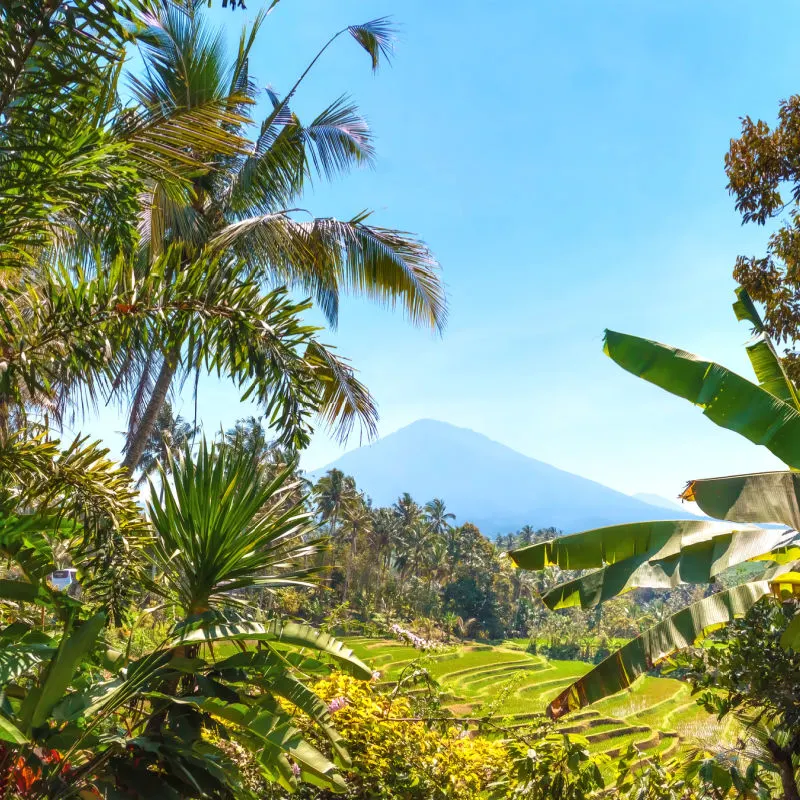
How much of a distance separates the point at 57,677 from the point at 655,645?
3.02 meters

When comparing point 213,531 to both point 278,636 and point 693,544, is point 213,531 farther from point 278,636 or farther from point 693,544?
point 693,544

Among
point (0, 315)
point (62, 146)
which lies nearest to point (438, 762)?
point (0, 315)

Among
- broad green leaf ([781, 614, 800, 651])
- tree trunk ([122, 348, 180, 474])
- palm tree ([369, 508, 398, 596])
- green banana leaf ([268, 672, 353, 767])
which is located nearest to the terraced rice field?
palm tree ([369, 508, 398, 596])

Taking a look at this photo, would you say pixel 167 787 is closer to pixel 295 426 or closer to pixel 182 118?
pixel 295 426

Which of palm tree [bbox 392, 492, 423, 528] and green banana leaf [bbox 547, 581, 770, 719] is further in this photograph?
palm tree [bbox 392, 492, 423, 528]

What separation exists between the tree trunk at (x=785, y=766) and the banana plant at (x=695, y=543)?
1590 millimetres

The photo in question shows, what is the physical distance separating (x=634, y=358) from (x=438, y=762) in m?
2.74

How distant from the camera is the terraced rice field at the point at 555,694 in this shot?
1211 inches

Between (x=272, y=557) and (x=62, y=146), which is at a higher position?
(x=62, y=146)

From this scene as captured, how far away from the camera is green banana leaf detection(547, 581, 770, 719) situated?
3549 millimetres

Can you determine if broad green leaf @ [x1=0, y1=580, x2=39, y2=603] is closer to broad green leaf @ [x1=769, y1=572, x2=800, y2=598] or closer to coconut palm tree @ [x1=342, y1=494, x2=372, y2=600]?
broad green leaf @ [x1=769, y1=572, x2=800, y2=598]

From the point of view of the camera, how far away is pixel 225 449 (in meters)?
3.28

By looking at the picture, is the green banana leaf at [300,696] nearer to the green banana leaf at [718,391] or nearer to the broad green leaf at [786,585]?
the broad green leaf at [786,585]

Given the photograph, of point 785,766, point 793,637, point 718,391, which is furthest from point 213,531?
point 785,766
